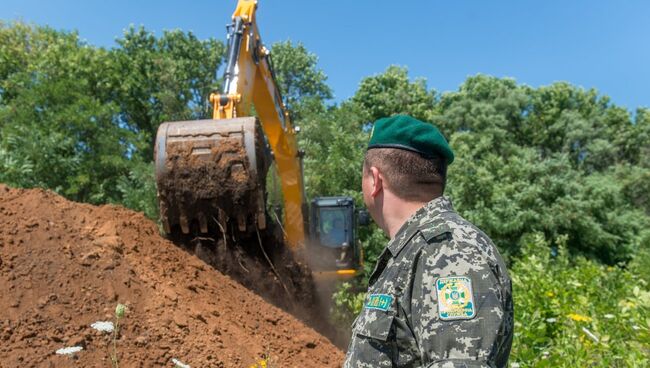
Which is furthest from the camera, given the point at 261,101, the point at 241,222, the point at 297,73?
the point at 297,73

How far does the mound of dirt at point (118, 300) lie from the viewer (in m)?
4.39

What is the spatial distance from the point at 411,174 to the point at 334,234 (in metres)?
8.65

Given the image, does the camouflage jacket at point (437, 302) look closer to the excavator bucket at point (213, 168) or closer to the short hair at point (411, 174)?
the short hair at point (411, 174)

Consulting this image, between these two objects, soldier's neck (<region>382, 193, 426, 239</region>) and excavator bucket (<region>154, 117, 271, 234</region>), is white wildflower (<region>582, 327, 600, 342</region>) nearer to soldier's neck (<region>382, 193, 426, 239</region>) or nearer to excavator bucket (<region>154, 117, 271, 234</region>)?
soldier's neck (<region>382, 193, 426, 239</region>)

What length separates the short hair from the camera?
75.6 inches

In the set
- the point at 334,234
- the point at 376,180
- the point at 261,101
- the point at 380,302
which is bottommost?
the point at 334,234

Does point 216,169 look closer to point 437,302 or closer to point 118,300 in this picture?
point 118,300

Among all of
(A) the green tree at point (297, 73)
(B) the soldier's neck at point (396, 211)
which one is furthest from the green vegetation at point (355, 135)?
(B) the soldier's neck at point (396, 211)

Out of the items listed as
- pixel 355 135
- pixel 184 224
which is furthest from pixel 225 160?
pixel 355 135

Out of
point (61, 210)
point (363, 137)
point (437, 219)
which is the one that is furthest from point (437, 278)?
point (363, 137)

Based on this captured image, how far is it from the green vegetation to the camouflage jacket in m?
7.13

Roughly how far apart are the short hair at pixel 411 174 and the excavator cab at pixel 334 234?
8.39 meters

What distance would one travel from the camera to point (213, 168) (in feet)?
20.4

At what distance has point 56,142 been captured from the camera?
17750mm
